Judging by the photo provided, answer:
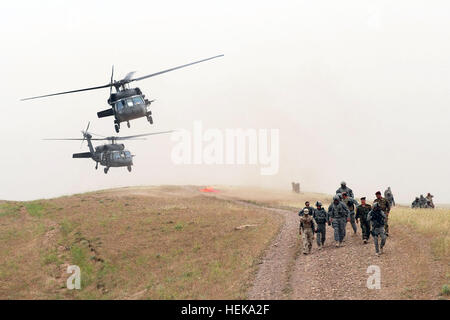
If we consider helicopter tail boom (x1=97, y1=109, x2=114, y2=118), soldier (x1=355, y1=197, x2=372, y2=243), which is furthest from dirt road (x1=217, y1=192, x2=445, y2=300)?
helicopter tail boom (x1=97, y1=109, x2=114, y2=118)

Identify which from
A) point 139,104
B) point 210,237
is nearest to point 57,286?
point 210,237

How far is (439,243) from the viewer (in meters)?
19.8

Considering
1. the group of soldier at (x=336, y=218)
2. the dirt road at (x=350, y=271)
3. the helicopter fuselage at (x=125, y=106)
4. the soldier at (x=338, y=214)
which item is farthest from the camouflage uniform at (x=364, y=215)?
the helicopter fuselage at (x=125, y=106)

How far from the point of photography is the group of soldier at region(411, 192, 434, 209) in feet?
121

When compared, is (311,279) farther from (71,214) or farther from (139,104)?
(71,214)

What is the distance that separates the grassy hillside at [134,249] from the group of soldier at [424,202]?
14552mm

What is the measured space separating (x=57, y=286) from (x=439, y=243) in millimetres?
20042

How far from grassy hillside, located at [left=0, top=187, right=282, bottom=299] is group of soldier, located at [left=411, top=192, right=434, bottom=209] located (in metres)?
14.6

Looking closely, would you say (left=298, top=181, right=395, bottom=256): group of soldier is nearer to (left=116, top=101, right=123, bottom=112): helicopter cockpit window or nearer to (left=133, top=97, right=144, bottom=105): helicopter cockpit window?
(left=133, top=97, right=144, bottom=105): helicopter cockpit window

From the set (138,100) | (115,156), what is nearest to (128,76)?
(138,100)

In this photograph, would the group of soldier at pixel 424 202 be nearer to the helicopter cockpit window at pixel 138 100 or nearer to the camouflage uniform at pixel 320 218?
the camouflage uniform at pixel 320 218

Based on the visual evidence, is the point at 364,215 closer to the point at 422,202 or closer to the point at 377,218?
the point at 377,218

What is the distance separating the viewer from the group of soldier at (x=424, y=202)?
36.8 meters

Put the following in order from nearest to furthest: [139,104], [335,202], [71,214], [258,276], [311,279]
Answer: [311,279] < [258,276] < [335,202] < [139,104] < [71,214]
